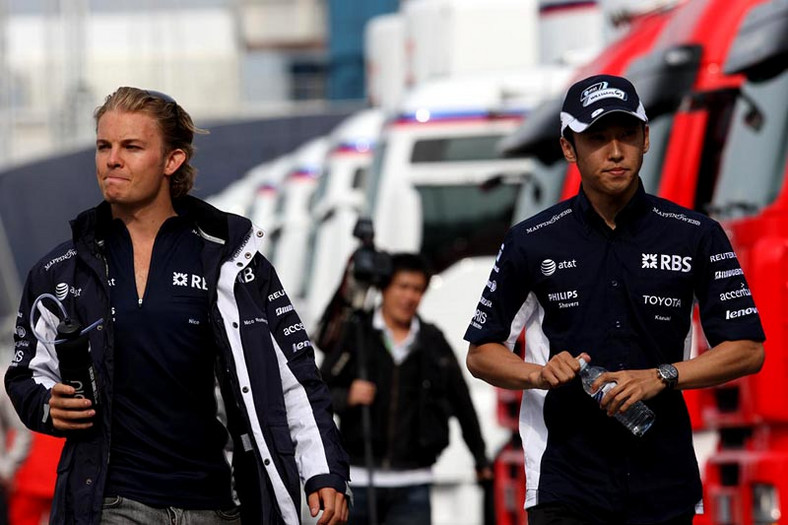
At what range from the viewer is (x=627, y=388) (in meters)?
4.77

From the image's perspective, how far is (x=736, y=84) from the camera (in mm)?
8820

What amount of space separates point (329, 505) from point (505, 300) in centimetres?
70

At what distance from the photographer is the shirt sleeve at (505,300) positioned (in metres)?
5.17

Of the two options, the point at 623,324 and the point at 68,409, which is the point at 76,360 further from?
the point at 623,324

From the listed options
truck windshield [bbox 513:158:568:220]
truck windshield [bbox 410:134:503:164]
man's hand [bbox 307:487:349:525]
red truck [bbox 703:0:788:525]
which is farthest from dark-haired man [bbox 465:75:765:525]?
truck windshield [bbox 410:134:503:164]

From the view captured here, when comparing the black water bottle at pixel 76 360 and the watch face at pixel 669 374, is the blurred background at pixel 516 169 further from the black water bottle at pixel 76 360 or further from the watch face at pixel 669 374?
the watch face at pixel 669 374

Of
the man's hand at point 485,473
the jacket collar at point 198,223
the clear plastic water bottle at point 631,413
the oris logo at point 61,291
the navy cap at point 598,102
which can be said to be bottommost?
the man's hand at point 485,473

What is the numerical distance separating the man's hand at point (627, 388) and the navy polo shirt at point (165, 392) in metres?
1.05

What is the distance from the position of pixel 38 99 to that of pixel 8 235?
12.1 metres

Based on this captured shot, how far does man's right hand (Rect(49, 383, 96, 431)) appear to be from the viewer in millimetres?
4977

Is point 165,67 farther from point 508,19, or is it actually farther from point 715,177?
point 715,177

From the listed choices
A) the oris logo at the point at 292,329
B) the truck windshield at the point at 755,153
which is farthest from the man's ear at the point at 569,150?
the truck windshield at the point at 755,153

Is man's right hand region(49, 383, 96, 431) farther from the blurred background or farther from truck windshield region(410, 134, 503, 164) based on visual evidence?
truck windshield region(410, 134, 503, 164)

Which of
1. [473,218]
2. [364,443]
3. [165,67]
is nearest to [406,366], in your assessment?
[364,443]
